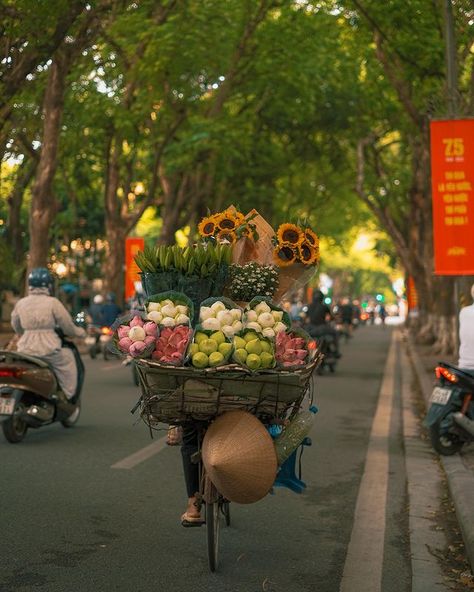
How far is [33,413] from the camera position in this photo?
9.59 metres

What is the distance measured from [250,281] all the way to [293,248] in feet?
1.48

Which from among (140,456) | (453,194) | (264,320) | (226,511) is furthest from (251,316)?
(453,194)

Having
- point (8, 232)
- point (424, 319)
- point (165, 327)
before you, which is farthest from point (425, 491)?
point (424, 319)

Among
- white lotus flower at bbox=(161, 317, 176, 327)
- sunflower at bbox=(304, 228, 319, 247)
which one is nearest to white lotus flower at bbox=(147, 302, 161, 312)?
white lotus flower at bbox=(161, 317, 176, 327)

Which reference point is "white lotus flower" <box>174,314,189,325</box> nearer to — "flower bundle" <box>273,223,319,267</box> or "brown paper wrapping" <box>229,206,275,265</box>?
"brown paper wrapping" <box>229,206,275,265</box>

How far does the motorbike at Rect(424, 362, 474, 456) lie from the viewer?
8.84 metres

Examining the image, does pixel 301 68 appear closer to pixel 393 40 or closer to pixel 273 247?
pixel 393 40

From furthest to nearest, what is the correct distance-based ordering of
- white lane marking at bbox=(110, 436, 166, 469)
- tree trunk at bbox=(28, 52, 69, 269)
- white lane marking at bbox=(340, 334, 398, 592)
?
tree trunk at bbox=(28, 52, 69, 269) < white lane marking at bbox=(110, 436, 166, 469) < white lane marking at bbox=(340, 334, 398, 592)

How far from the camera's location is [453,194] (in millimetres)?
14398

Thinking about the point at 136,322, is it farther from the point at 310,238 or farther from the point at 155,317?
the point at 310,238

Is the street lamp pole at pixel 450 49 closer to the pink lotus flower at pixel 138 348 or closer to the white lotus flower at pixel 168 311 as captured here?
the white lotus flower at pixel 168 311

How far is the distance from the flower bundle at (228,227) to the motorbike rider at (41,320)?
3.69 meters

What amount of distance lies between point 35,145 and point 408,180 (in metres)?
15.6

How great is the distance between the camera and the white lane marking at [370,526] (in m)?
5.30
